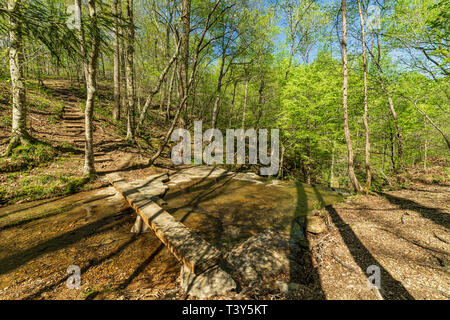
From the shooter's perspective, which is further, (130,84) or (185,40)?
(130,84)

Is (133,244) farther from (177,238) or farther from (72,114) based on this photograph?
(72,114)

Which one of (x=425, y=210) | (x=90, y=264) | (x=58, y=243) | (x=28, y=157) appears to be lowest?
(x=90, y=264)

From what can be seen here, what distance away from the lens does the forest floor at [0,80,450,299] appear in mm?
2549

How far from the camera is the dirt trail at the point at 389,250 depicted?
8.22 ft

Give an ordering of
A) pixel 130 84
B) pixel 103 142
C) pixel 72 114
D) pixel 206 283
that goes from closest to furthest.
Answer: pixel 206 283, pixel 103 142, pixel 130 84, pixel 72 114

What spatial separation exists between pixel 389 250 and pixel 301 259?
1788 mm

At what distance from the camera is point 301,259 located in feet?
12.0

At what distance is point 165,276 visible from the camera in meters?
2.97

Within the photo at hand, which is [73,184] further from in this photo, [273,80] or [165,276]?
[273,80]

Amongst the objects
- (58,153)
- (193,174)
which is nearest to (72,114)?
(58,153)

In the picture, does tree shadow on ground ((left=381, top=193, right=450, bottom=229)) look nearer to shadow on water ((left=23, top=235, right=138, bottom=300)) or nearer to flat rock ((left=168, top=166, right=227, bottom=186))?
shadow on water ((left=23, top=235, right=138, bottom=300))

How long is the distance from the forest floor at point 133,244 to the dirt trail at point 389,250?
2 cm

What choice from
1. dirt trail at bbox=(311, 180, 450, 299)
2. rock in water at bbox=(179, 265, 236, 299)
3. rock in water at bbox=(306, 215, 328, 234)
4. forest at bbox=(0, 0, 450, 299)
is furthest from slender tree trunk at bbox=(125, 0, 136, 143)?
dirt trail at bbox=(311, 180, 450, 299)

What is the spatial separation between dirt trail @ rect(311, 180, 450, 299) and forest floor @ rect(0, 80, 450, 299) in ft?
0.05
